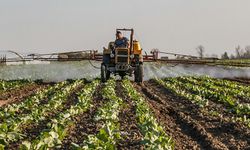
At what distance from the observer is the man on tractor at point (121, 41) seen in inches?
943

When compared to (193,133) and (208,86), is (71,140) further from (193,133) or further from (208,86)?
(208,86)

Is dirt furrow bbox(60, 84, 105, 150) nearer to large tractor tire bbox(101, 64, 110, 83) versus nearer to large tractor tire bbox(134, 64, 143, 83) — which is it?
large tractor tire bbox(134, 64, 143, 83)

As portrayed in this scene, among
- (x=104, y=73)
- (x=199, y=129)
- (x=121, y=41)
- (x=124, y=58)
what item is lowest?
(x=199, y=129)

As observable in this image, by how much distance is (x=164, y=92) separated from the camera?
70.8ft

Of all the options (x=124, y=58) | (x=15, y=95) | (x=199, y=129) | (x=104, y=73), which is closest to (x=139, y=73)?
(x=124, y=58)

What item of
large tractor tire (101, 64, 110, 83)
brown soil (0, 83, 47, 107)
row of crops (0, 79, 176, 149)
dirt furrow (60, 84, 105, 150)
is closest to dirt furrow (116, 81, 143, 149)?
row of crops (0, 79, 176, 149)

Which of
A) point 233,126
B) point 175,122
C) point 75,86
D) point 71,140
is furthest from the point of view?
point 75,86

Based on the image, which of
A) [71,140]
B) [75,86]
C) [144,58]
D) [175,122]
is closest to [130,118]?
[175,122]

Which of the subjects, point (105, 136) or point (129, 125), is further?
point (129, 125)

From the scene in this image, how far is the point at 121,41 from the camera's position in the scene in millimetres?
23984

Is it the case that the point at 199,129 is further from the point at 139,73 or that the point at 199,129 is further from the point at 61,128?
the point at 139,73

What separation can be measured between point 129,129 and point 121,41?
44.4 ft

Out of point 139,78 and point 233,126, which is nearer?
point 233,126

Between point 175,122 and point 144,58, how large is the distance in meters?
13.8
